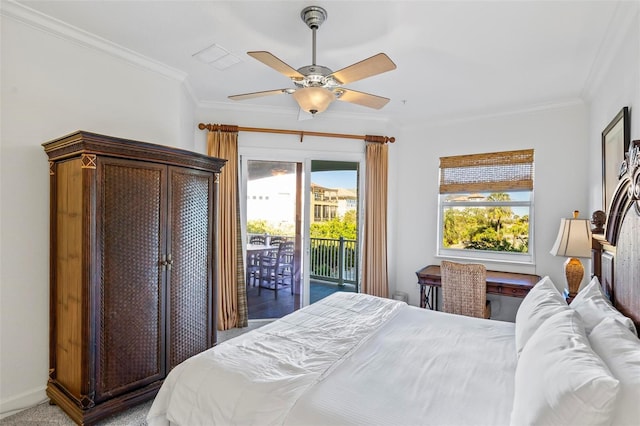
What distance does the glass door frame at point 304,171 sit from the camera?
13.2ft

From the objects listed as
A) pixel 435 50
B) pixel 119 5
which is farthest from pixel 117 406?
pixel 435 50

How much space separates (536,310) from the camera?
1.83m

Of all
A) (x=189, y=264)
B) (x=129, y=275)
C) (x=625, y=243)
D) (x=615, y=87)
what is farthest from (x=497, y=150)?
(x=129, y=275)

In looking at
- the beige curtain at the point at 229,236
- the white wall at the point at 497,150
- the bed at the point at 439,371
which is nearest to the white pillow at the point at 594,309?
the bed at the point at 439,371

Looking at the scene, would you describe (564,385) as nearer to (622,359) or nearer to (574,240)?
(622,359)

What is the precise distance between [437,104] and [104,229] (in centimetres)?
355

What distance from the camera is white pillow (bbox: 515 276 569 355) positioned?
5.57ft

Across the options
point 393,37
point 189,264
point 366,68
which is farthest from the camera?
point 189,264

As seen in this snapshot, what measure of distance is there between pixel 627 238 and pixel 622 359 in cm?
85

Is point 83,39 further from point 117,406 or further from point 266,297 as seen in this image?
point 266,297

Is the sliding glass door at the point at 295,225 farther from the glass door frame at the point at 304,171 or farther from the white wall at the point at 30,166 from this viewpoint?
the white wall at the point at 30,166

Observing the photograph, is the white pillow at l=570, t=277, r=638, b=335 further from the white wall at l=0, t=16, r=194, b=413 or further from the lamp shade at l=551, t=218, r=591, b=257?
the white wall at l=0, t=16, r=194, b=413

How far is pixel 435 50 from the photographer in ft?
8.64

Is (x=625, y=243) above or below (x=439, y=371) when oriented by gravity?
above
